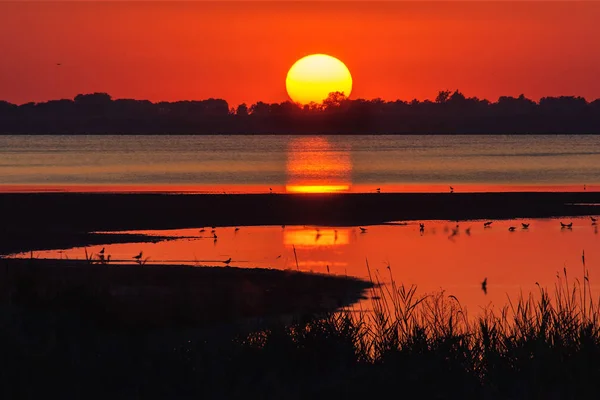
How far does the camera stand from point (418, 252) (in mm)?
31562

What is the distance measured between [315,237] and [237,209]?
11.1m

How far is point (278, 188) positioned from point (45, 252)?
39.0m

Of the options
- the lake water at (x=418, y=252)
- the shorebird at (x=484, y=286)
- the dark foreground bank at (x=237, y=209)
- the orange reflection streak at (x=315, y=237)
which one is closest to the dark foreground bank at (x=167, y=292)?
the lake water at (x=418, y=252)

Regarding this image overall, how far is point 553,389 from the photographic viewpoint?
448 inches

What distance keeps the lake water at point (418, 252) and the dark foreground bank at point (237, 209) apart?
3.00m

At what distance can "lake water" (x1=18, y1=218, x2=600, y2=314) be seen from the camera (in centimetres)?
2566

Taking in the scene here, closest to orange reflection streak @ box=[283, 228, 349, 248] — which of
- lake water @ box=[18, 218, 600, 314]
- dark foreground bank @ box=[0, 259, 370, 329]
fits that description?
lake water @ box=[18, 218, 600, 314]

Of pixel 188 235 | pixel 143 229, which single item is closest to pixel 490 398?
pixel 188 235

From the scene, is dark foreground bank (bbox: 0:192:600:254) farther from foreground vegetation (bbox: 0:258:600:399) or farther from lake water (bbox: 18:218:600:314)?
foreground vegetation (bbox: 0:258:600:399)

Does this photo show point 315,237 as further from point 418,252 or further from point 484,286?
point 484,286

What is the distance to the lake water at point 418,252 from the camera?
84.2ft

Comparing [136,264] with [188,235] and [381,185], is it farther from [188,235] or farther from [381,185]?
[381,185]

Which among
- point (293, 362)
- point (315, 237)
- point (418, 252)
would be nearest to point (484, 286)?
point (418, 252)

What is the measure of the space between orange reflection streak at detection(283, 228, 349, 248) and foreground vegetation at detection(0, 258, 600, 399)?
67.3 feet
